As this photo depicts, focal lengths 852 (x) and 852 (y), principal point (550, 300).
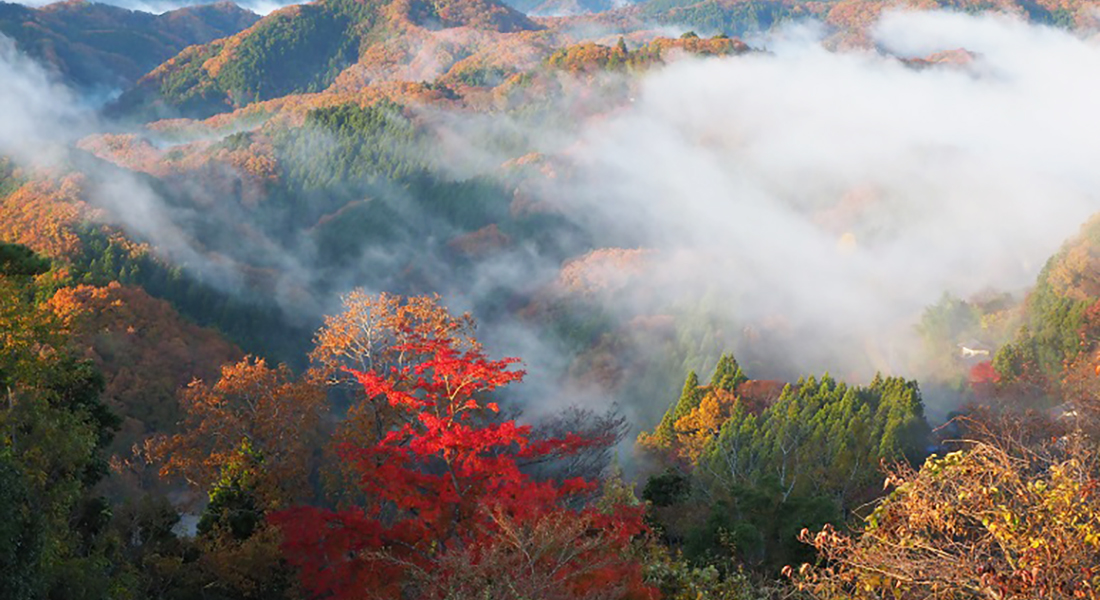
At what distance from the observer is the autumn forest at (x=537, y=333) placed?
40.4 ft

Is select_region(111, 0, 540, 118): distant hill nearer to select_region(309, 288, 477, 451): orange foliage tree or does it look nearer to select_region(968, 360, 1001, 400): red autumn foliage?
select_region(968, 360, 1001, 400): red autumn foliage

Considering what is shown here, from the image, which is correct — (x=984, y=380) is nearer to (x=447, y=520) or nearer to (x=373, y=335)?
(x=373, y=335)

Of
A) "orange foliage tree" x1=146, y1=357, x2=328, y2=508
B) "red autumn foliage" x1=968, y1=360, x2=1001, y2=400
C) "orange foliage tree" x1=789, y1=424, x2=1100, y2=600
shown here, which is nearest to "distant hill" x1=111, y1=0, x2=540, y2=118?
"red autumn foliage" x1=968, y1=360, x2=1001, y2=400

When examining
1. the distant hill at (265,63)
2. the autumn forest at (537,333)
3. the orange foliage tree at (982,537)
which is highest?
the orange foliage tree at (982,537)

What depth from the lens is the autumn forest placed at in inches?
485

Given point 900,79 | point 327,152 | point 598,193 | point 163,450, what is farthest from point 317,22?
point 163,450

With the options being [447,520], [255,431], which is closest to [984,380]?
[255,431]

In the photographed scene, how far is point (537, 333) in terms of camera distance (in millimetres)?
74000

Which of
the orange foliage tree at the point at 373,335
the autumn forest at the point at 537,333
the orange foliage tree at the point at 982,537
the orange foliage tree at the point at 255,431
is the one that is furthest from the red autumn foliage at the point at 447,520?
the orange foliage tree at the point at 255,431

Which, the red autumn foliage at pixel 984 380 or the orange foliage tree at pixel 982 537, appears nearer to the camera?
the orange foliage tree at pixel 982 537

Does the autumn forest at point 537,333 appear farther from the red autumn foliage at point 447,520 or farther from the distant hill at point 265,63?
the distant hill at point 265,63

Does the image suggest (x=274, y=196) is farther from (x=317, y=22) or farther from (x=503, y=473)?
(x=317, y=22)

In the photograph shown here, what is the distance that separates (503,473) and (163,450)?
13945mm

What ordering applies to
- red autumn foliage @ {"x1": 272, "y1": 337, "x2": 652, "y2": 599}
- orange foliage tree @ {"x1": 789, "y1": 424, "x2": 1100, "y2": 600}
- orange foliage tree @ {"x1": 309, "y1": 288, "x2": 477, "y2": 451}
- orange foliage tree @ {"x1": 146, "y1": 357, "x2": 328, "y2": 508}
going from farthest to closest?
orange foliage tree @ {"x1": 146, "y1": 357, "x2": 328, "y2": 508} < orange foliage tree @ {"x1": 309, "y1": 288, "x2": 477, "y2": 451} < red autumn foliage @ {"x1": 272, "y1": 337, "x2": 652, "y2": 599} < orange foliage tree @ {"x1": 789, "y1": 424, "x2": 1100, "y2": 600}
